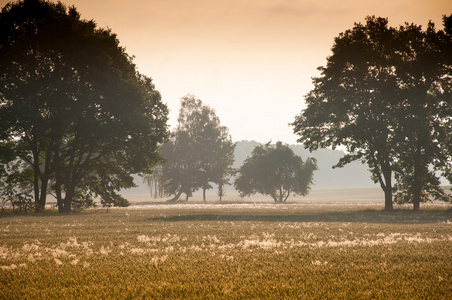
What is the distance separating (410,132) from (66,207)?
35981 mm

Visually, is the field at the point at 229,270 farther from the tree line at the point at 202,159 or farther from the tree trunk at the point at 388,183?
the tree line at the point at 202,159

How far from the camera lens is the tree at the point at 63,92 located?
115ft

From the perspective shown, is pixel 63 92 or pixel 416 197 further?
pixel 416 197

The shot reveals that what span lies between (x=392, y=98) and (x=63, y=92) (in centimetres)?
3268

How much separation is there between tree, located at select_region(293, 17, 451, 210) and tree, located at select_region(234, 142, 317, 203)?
3846cm

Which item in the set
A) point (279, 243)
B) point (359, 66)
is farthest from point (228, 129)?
point (279, 243)

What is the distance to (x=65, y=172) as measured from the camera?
128 feet

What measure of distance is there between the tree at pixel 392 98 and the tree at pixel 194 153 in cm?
5123

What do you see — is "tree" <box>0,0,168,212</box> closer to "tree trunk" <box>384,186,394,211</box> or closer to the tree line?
"tree trunk" <box>384,186,394,211</box>

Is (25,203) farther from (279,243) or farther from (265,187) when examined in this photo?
(265,187)

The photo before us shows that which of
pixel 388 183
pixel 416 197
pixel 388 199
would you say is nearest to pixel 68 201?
pixel 388 183

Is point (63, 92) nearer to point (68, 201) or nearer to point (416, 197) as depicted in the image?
point (68, 201)

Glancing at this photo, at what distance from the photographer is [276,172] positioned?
83.1 metres

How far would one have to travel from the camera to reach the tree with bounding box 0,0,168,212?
3516cm
